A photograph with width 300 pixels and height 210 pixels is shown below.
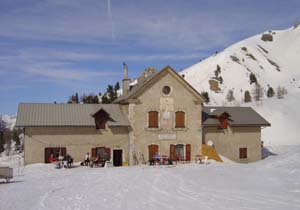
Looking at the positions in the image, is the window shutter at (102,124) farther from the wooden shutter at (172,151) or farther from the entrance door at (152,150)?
the wooden shutter at (172,151)

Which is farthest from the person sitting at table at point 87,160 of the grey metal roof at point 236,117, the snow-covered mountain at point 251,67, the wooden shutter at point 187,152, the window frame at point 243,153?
the snow-covered mountain at point 251,67

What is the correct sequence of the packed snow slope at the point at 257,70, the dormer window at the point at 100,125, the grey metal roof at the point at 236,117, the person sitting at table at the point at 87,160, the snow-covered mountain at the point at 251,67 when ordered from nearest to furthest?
the person sitting at table at the point at 87,160 < the dormer window at the point at 100,125 < the grey metal roof at the point at 236,117 < the packed snow slope at the point at 257,70 < the snow-covered mountain at the point at 251,67

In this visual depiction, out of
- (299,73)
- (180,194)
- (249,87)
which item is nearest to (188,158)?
(180,194)

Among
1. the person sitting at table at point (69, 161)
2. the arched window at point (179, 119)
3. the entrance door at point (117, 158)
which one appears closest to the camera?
the person sitting at table at point (69, 161)

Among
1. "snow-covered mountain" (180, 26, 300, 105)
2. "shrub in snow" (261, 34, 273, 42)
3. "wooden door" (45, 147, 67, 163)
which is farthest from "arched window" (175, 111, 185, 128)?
"shrub in snow" (261, 34, 273, 42)

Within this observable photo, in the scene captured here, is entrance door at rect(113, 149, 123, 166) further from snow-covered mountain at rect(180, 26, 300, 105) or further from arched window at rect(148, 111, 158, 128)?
snow-covered mountain at rect(180, 26, 300, 105)

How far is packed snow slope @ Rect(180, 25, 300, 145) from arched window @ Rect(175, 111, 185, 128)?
3860 cm

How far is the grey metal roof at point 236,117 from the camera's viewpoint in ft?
127

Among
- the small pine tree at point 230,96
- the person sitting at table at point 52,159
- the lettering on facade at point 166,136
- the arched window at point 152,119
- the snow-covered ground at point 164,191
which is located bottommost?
the snow-covered ground at point 164,191

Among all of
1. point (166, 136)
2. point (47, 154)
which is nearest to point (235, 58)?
point (166, 136)

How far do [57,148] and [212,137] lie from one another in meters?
13.8

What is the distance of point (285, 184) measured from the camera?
18.8 metres

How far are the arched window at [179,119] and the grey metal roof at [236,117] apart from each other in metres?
2.38

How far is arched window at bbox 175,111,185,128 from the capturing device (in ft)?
119
